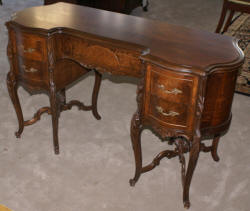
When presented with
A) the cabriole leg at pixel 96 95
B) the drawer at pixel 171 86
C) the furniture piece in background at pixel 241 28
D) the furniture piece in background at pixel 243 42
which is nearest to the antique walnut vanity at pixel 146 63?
the drawer at pixel 171 86

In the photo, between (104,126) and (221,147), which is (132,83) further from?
(221,147)

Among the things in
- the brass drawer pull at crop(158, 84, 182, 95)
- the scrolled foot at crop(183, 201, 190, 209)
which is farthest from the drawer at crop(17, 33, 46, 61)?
the scrolled foot at crop(183, 201, 190, 209)

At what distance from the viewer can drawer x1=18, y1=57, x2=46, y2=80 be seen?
284cm

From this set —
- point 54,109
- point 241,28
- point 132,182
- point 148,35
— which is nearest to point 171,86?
point 148,35

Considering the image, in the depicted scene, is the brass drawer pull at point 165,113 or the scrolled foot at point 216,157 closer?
the brass drawer pull at point 165,113

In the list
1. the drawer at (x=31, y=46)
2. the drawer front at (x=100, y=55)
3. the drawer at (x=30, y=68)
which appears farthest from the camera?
the drawer at (x=30, y=68)

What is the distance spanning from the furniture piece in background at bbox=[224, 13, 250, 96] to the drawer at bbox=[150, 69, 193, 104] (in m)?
1.86

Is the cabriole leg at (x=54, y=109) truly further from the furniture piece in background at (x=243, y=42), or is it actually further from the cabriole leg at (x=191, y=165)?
the furniture piece in background at (x=243, y=42)

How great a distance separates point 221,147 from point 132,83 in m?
1.40

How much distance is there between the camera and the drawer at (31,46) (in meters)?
2.72

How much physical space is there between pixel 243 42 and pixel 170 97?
3640 millimetres

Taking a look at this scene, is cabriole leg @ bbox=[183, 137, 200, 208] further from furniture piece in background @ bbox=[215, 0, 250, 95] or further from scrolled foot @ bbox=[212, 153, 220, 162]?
furniture piece in background @ bbox=[215, 0, 250, 95]

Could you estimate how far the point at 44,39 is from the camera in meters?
2.69

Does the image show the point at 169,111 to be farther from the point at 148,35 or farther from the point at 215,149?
the point at 215,149
